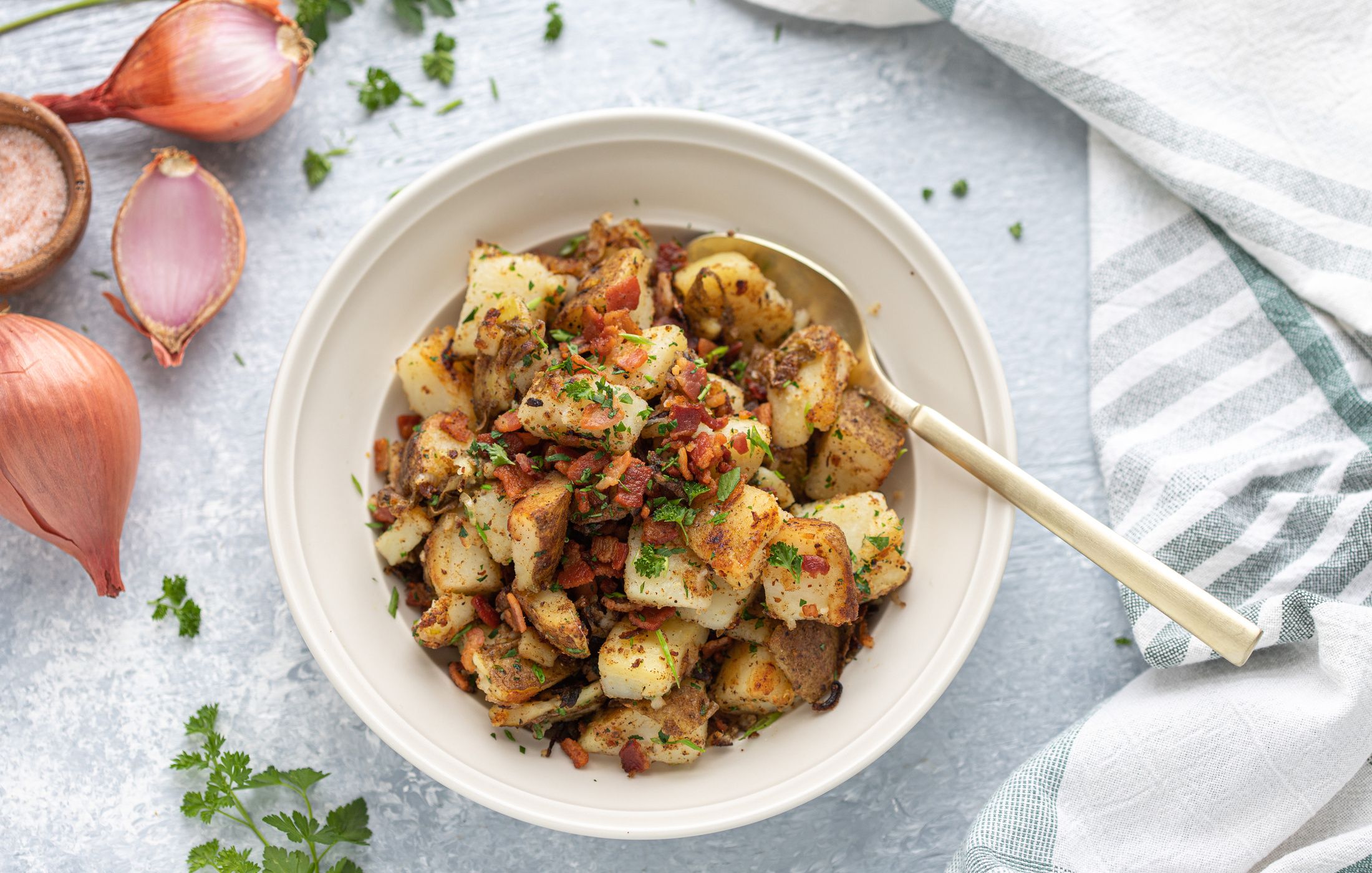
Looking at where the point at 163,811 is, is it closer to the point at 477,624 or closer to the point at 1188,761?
the point at 477,624

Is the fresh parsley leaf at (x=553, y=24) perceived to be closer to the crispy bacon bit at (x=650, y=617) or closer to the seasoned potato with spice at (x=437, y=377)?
the seasoned potato with spice at (x=437, y=377)

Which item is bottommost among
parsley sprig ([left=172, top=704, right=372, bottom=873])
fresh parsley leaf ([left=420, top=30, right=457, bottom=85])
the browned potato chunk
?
parsley sprig ([left=172, top=704, right=372, bottom=873])

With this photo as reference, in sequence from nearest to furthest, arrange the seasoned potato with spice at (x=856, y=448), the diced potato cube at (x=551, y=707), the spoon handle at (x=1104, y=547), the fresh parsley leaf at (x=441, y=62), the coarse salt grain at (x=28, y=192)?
the spoon handle at (x=1104, y=547) → the diced potato cube at (x=551, y=707) → the seasoned potato with spice at (x=856, y=448) → the coarse salt grain at (x=28, y=192) → the fresh parsley leaf at (x=441, y=62)

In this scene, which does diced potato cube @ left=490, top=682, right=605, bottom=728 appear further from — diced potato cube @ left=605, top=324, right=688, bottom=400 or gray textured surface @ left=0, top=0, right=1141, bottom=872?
diced potato cube @ left=605, top=324, right=688, bottom=400

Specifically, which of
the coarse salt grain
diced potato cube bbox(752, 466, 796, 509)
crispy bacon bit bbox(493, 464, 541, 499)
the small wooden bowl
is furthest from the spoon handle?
the coarse salt grain

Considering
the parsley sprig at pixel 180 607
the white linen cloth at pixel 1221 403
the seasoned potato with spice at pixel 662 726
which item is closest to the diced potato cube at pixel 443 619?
the seasoned potato with spice at pixel 662 726
